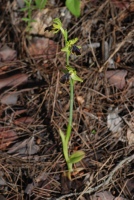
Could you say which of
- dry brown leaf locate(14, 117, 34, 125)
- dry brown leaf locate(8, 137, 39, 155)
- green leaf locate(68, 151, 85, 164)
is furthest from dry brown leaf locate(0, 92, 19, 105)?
green leaf locate(68, 151, 85, 164)

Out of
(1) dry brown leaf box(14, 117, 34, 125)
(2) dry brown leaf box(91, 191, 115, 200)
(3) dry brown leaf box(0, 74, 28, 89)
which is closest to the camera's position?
(2) dry brown leaf box(91, 191, 115, 200)

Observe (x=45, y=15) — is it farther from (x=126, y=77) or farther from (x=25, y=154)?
(x=25, y=154)

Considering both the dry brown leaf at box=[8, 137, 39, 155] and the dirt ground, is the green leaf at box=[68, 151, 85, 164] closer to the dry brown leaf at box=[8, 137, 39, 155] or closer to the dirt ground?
the dirt ground

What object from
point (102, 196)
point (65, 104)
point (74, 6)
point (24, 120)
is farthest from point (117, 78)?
point (102, 196)

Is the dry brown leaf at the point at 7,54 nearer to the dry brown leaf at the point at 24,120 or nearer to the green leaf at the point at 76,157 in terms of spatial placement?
the dry brown leaf at the point at 24,120

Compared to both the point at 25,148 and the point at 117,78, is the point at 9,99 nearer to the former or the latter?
the point at 25,148

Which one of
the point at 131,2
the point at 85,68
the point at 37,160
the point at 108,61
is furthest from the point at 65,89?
the point at 131,2
